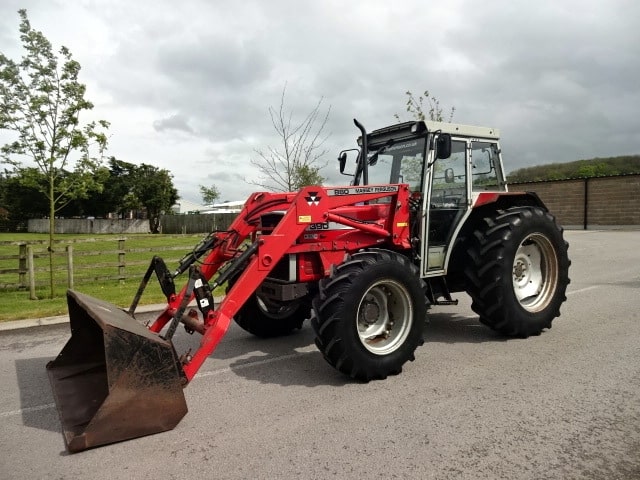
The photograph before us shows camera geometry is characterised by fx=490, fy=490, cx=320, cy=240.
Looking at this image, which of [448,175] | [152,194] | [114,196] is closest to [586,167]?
[152,194]

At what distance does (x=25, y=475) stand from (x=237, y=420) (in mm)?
1410

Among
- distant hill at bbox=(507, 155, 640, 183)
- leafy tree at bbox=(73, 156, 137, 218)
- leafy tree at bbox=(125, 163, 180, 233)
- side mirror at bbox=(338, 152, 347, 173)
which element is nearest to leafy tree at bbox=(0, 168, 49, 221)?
leafy tree at bbox=(73, 156, 137, 218)

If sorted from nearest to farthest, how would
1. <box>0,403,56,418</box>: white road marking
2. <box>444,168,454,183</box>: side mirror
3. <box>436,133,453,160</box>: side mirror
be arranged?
<box>0,403,56,418</box>: white road marking → <box>436,133,453,160</box>: side mirror → <box>444,168,454,183</box>: side mirror

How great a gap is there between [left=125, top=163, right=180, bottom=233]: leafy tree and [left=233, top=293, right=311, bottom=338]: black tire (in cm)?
5250

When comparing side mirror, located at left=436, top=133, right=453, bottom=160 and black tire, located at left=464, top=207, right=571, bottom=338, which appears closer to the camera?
side mirror, located at left=436, top=133, right=453, bottom=160

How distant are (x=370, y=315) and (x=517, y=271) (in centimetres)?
263

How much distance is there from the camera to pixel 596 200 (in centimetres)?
3103

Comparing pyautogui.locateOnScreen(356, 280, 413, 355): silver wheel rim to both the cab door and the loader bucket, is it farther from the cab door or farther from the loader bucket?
the loader bucket

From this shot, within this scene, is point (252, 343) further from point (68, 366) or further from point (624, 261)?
point (624, 261)

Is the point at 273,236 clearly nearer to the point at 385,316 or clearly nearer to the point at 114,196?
the point at 385,316

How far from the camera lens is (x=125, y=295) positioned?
31.6ft

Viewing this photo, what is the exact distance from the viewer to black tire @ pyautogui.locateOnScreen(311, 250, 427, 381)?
436 centimetres

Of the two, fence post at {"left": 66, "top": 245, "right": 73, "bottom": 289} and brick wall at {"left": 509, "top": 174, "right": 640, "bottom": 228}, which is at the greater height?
brick wall at {"left": 509, "top": 174, "right": 640, "bottom": 228}

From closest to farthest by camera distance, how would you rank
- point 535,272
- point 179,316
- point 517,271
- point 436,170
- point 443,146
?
point 179,316 → point 443,146 → point 436,170 → point 517,271 → point 535,272
